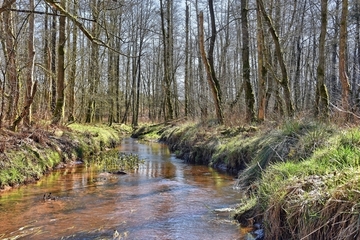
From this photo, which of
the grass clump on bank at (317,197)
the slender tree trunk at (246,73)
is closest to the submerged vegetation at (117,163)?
the slender tree trunk at (246,73)

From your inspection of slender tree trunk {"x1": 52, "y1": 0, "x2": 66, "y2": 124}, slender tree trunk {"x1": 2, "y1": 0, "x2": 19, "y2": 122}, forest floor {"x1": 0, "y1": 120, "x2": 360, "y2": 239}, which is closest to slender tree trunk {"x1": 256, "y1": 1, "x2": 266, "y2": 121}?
forest floor {"x1": 0, "y1": 120, "x2": 360, "y2": 239}

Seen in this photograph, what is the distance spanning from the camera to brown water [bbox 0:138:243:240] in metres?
5.18

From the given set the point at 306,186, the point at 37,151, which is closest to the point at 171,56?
the point at 37,151

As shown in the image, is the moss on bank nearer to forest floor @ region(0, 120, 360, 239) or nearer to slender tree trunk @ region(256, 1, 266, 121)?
forest floor @ region(0, 120, 360, 239)

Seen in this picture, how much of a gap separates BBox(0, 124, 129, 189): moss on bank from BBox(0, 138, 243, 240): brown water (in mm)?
394

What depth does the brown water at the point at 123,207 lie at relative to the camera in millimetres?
5176

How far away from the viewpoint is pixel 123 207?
654 cm

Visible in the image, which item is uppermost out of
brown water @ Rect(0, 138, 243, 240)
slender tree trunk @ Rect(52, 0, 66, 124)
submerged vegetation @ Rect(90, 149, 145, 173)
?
slender tree trunk @ Rect(52, 0, 66, 124)

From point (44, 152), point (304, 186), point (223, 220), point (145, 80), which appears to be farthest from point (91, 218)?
point (145, 80)

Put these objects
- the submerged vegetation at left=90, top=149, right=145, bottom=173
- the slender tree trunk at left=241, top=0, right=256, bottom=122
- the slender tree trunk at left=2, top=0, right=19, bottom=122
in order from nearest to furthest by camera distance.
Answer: the slender tree trunk at left=2, top=0, right=19, bottom=122 < the submerged vegetation at left=90, top=149, right=145, bottom=173 < the slender tree trunk at left=241, top=0, right=256, bottom=122

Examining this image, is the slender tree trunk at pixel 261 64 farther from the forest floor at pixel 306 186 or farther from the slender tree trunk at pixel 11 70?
the slender tree trunk at pixel 11 70

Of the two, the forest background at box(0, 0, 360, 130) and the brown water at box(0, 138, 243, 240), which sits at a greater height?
the forest background at box(0, 0, 360, 130)

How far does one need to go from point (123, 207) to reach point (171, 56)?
23640mm

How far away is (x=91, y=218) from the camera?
5.84 m
